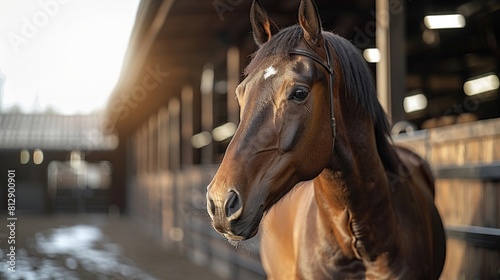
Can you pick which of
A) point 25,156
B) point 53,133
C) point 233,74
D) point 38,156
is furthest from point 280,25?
point 53,133

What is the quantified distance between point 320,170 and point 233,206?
431 millimetres

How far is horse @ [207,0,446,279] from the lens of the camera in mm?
2283

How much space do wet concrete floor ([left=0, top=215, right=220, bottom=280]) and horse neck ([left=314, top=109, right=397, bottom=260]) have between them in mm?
6597

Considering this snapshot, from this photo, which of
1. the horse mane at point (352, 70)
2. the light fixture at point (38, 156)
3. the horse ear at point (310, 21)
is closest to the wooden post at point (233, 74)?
the horse mane at point (352, 70)

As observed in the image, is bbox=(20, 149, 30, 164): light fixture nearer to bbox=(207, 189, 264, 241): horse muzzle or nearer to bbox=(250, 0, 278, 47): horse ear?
bbox=(250, 0, 278, 47): horse ear

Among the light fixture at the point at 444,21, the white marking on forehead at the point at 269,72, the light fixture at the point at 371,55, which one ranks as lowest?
the white marking on forehead at the point at 269,72

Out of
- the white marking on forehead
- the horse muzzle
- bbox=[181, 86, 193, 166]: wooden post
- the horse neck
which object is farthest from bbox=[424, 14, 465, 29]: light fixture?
the horse muzzle

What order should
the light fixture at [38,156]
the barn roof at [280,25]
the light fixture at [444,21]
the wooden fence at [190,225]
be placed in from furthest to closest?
the light fixture at [38,156]
the light fixture at [444,21]
the wooden fence at [190,225]
the barn roof at [280,25]

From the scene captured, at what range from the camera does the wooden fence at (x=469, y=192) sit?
12.0ft

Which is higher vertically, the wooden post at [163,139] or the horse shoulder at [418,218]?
the wooden post at [163,139]

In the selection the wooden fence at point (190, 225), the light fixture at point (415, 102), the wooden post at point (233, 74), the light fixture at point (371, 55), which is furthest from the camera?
the light fixture at point (415, 102)

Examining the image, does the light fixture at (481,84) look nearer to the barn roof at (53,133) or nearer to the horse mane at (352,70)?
the horse mane at (352,70)

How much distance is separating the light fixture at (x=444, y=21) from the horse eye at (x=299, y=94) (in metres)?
7.24

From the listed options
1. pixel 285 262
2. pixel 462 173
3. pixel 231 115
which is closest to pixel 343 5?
pixel 231 115
